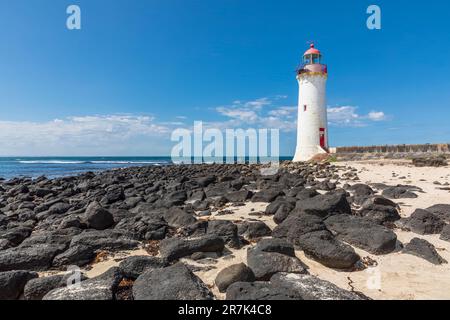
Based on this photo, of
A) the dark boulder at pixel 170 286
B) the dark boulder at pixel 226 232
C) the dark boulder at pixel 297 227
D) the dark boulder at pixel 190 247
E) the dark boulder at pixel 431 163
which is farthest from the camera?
the dark boulder at pixel 431 163

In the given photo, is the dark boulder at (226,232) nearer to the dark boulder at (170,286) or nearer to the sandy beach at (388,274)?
the sandy beach at (388,274)

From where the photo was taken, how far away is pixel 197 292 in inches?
128

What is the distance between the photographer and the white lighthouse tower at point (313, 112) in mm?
26000

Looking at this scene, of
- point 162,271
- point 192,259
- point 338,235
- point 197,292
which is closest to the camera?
point 197,292

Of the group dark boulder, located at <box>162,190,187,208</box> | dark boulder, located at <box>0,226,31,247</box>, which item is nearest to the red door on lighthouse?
dark boulder, located at <box>162,190,187,208</box>

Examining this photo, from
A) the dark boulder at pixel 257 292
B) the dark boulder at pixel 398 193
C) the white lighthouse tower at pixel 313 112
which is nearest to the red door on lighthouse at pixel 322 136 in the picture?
the white lighthouse tower at pixel 313 112

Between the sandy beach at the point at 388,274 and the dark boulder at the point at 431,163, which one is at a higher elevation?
the dark boulder at the point at 431,163

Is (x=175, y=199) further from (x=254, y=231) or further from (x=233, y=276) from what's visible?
(x=233, y=276)

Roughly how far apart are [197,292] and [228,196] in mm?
6509

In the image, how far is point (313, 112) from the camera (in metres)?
26.0
